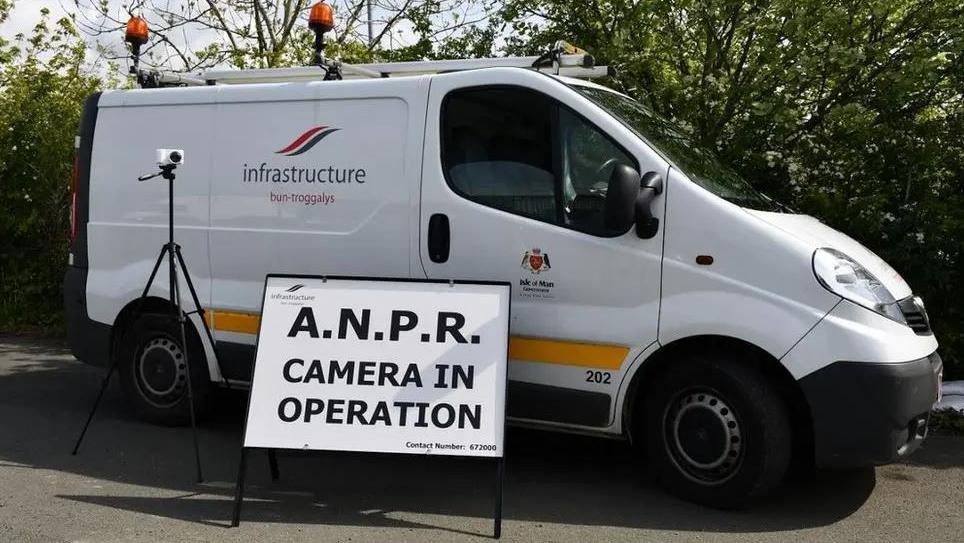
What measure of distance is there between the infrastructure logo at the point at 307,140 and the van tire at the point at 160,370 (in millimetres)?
1338

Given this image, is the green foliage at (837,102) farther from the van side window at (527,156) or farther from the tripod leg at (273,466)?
the tripod leg at (273,466)

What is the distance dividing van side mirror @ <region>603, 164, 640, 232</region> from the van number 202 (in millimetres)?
775

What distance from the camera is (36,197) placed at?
38.3 ft

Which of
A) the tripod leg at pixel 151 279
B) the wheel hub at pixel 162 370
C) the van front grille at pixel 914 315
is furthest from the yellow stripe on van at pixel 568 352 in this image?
the wheel hub at pixel 162 370

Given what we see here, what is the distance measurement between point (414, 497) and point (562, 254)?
1.48 metres

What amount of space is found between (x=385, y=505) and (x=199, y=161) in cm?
257

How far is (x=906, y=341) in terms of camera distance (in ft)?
15.8

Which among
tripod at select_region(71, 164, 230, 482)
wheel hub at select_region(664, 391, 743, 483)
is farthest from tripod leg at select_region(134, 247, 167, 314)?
wheel hub at select_region(664, 391, 743, 483)

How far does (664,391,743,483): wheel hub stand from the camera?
195 inches

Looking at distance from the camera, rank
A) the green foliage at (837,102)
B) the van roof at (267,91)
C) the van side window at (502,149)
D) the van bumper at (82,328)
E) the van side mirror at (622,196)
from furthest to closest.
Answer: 1. the green foliage at (837,102)
2. the van bumper at (82,328)
3. the van roof at (267,91)
4. the van side window at (502,149)
5. the van side mirror at (622,196)

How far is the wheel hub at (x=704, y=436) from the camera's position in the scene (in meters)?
4.96

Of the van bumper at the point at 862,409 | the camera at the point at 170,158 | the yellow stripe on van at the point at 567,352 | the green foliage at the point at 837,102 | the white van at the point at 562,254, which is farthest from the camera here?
the green foliage at the point at 837,102

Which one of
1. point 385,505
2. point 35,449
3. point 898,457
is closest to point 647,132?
point 898,457

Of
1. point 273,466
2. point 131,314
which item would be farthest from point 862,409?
point 131,314
